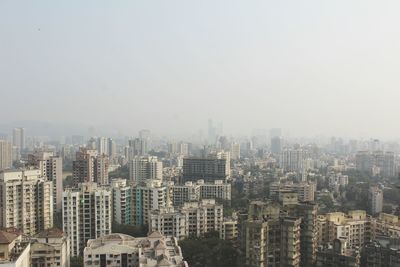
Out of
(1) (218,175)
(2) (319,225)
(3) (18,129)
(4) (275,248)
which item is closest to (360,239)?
(2) (319,225)

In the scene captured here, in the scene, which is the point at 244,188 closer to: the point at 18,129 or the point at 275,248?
the point at 275,248

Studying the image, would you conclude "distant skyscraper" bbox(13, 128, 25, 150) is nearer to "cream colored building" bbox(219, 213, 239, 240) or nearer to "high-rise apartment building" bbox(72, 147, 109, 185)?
"high-rise apartment building" bbox(72, 147, 109, 185)

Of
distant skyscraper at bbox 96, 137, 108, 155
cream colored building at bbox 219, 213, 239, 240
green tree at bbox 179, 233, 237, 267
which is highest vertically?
distant skyscraper at bbox 96, 137, 108, 155

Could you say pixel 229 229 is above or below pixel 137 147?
below

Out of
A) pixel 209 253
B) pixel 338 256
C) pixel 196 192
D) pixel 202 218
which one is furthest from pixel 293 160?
pixel 338 256

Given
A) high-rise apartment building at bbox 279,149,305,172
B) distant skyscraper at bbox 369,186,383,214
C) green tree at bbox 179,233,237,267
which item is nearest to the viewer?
green tree at bbox 179,233,237,267

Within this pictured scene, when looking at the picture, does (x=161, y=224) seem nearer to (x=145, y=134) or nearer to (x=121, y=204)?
(x=121, y=204)

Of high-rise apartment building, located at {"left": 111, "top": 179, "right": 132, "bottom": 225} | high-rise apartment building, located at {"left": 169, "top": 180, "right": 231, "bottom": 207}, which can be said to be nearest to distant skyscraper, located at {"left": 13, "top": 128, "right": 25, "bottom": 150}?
high-rise apartment building, located at {"left": 169, "top": 180, "right": 231, "bottom": 207}
